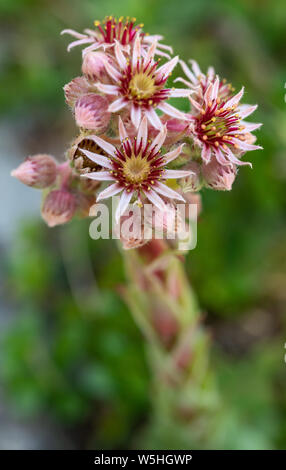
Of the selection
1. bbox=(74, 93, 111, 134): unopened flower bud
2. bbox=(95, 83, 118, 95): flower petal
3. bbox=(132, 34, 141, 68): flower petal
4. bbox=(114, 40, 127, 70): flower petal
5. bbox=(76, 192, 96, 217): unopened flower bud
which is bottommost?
bbox=(76, 192, 96, 217): unopened flower bud

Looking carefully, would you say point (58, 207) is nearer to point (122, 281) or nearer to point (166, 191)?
point (166, 191)

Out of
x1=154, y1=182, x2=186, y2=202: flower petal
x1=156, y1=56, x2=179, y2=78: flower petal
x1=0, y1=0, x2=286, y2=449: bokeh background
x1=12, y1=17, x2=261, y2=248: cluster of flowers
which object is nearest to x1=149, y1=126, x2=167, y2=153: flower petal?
x1=12, y1=17, x2=261, y2=248: cluster of flowers

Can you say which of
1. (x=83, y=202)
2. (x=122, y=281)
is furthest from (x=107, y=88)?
(x=122, y=281)

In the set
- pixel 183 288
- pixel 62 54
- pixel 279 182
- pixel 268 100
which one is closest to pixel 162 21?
pixel 62 54

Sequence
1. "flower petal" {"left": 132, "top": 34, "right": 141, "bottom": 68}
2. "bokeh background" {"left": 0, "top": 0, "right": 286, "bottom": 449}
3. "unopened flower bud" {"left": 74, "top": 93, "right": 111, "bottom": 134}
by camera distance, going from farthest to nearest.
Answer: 1. "bokeh background" {"left": 0, "top": 0, "right": 286, "bottom": 449}
2. "flower petal" {"left": 132, "top": 34, "right": 141, "bottom": 68}
3. "unopened flower bud" {"left": 74, "top": 93, "right": 111, "bottom": 134}

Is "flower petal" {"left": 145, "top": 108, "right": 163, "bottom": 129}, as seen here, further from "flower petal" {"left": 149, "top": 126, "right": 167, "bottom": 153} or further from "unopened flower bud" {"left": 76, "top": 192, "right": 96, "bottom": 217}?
"unopened flower bud" {"left": 76, "top": 192, "right": 96, "bottom": 217}

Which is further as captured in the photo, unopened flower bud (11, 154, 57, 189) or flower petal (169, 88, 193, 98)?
unopened flower bud (11, 154, 57, 189)

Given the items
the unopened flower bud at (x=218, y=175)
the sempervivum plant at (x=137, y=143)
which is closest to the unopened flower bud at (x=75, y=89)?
the sempervivum plant at (x=137, y=143)
